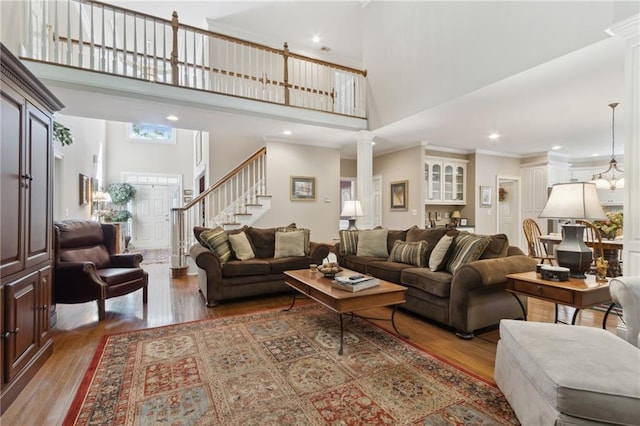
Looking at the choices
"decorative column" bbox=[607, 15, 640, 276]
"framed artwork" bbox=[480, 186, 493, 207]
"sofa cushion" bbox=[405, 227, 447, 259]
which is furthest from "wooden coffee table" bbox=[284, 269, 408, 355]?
"framed artwork" bbox=[480, 186, 493, 207]

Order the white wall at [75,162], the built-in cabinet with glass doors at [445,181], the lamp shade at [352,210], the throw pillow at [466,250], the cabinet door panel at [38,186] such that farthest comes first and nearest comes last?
the built-in cabinet with glass doors at [445,181]
the white wall at [75,162]
the lamp shade at [352,210]
the throw pillow at [466,250]
the cabinet door panel at [38,186]

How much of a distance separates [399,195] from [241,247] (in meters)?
4.22

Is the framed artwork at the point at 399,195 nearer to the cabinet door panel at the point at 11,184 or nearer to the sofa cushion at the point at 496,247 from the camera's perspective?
the sofa cushion at the point at 496,247

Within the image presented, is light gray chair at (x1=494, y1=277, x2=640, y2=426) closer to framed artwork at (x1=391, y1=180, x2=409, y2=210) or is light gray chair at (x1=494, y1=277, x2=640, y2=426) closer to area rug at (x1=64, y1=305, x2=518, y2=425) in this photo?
area rug at (x1=64, y1=305, x2=518, y2=425)

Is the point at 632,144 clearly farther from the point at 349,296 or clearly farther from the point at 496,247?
the point at 349,296

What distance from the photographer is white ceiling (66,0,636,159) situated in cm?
340

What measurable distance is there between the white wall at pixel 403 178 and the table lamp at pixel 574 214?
4.00m

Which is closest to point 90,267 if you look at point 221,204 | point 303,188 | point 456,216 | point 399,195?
point 221,204

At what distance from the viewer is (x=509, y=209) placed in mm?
7867

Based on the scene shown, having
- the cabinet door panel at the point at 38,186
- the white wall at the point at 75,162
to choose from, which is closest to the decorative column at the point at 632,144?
the cabinet door panel at the point at 38,186

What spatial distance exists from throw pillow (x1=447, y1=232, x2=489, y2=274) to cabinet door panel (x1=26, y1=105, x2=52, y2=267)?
134 inches

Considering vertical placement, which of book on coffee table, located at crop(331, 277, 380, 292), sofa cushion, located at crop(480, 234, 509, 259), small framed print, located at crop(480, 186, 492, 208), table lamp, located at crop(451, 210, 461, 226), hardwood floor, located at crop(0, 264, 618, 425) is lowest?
hardwood floor, located at crop(0, 264, 618, 425)

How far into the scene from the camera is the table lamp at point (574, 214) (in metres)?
2.29

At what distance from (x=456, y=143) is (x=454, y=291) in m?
4.69
